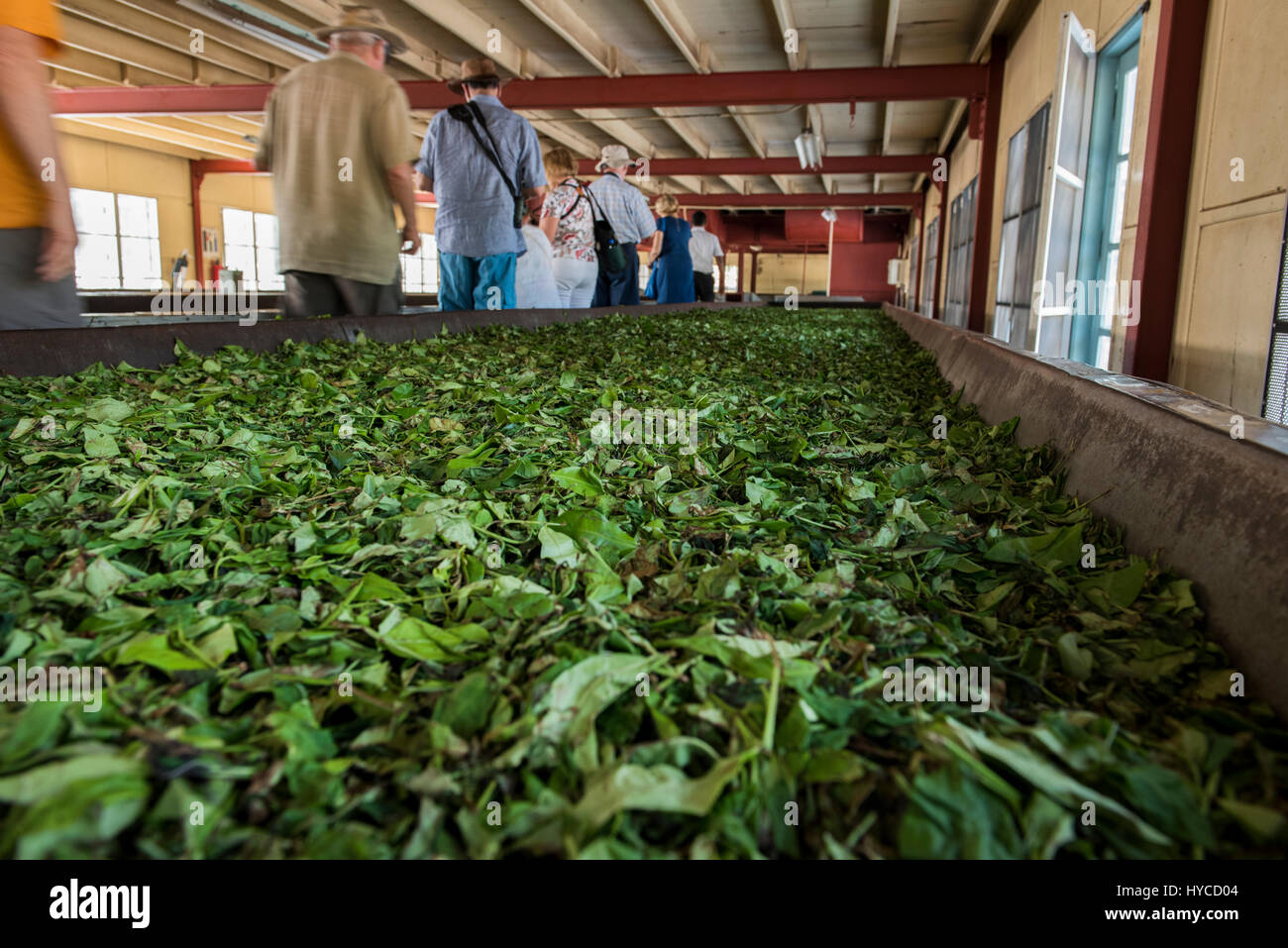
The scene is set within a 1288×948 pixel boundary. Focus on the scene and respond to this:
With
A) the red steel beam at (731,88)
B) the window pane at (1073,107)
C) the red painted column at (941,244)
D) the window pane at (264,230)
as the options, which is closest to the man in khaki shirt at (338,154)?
the window pane at (1073,107)

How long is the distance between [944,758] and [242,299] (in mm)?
11003

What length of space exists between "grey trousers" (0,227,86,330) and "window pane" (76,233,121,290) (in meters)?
16.9

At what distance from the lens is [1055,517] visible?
152 cm

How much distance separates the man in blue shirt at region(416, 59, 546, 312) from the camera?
4.65 meters

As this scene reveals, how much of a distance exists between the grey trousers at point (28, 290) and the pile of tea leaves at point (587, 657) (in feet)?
2.69

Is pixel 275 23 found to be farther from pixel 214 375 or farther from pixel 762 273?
pixel 762 273

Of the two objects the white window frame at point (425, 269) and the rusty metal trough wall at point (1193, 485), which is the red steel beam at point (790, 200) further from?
the rusty metal trough wall at point (1193, 485)

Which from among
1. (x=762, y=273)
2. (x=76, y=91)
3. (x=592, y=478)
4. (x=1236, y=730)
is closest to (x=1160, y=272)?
(x=592, y=478)

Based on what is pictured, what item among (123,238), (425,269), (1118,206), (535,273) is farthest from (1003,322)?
(425,269)

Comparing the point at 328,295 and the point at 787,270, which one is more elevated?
the point at 787,270

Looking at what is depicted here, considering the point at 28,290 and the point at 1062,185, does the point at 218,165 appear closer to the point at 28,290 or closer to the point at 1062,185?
the point at 1062,185

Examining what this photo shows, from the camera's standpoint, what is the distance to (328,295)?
3.85 meters

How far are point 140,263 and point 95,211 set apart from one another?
132 cm
